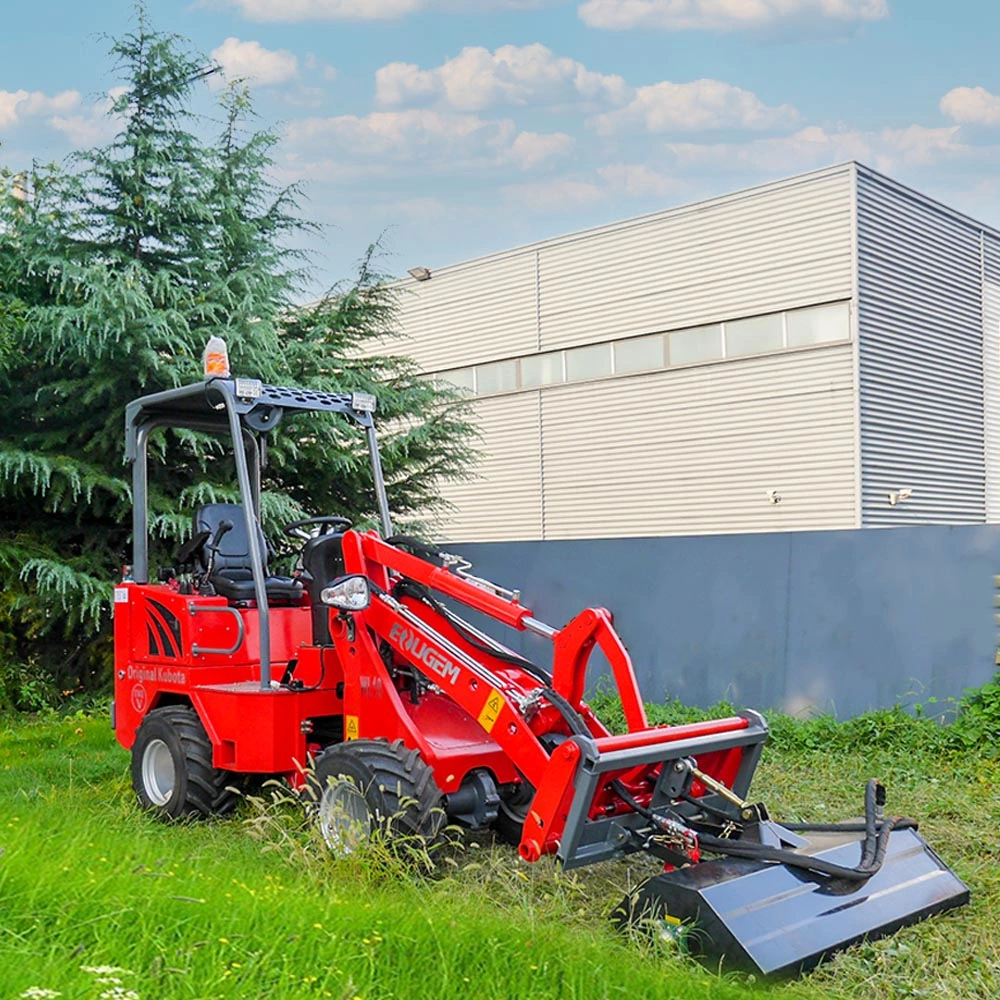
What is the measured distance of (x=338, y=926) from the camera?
151 inches

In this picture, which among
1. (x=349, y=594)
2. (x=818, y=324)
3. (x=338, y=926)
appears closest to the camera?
(x=338, y=926)

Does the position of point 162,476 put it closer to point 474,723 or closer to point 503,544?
point 503,544

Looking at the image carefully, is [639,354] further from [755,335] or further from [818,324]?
[818,324]

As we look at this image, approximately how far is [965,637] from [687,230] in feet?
48.4

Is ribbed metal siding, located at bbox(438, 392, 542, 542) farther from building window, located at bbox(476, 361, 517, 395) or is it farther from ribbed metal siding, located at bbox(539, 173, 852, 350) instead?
ribbed metal siding, located at bbox(539, 173, 852, 350)

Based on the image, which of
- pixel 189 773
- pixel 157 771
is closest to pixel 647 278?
pixel 157 771

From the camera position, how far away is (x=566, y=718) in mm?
4910

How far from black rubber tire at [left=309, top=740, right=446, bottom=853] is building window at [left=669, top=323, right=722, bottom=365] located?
17.4 metres

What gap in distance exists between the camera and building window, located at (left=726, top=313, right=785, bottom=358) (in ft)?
67.7

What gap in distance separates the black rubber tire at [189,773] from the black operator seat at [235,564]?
2.32ft

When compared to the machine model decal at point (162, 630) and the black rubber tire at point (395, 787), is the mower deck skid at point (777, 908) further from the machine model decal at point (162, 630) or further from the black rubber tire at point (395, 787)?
the machine model decal at point (162, 630)

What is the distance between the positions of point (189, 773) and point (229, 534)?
1496mm

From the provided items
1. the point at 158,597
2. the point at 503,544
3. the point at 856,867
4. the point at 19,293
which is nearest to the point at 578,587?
the point at 503,544

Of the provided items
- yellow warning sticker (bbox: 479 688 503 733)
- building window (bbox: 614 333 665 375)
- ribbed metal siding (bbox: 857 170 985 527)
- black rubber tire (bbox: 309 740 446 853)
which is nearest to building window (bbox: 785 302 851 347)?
ribbed metal siding (bbox: 857 170 985 527)
